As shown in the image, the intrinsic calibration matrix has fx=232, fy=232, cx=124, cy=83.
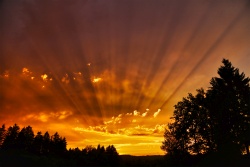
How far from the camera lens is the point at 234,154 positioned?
1494 inches

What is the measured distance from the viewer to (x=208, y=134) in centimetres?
5069

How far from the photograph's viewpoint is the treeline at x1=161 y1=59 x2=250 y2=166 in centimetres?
3947

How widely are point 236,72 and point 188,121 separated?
15.6m

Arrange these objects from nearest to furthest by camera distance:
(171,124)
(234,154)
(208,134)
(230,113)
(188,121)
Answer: (234,154) → (230,113) → (208,134) → (188,121) → (171,124)

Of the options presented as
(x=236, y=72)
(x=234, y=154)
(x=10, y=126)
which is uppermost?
(x=10, y=126)

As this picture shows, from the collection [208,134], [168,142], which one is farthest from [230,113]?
[168,142]

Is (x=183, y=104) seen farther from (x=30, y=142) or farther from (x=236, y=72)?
(x=30, y=142)

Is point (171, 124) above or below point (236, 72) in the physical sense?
below

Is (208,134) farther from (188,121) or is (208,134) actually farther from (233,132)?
(233,132)

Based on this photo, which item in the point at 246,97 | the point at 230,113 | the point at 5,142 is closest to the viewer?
the point at 230,113

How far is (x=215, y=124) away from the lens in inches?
1689

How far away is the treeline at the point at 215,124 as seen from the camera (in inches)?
1554

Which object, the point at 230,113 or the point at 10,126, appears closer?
the point at 230,113

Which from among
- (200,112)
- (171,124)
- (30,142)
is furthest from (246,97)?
(30,142)
